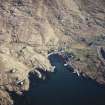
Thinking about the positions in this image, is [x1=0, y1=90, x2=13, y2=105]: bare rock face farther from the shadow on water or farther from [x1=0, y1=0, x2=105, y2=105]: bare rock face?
the shadow on water

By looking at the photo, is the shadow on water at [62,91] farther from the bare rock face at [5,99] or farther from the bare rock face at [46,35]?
the bare rock face at [46,35]

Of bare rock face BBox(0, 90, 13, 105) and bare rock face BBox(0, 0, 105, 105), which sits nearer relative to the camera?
bare rock face BBox(0, 90, 13, 105)

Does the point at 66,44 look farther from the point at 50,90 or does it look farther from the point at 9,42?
the point at 50,90

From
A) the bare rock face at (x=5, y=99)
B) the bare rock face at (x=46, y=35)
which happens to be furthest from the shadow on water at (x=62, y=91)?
the bare rock face at (x=46, y=35)

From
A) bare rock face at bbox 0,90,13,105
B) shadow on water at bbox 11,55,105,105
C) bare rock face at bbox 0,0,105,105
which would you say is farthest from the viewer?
bare rock face at bbox 0,0,105,105

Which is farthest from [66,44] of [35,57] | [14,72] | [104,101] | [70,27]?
[104,101]

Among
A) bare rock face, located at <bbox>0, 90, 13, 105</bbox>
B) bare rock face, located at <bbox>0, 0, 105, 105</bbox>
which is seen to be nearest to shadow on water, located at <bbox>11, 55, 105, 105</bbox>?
bare rock face, located at <bbox>0, 90, 13, 105</bbox>
